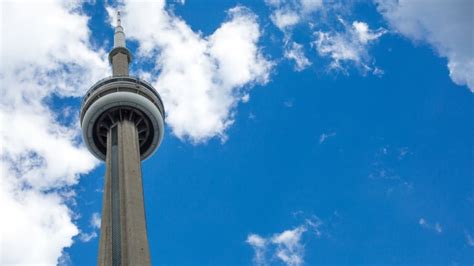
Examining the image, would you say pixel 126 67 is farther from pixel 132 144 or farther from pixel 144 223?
pixel 144 223

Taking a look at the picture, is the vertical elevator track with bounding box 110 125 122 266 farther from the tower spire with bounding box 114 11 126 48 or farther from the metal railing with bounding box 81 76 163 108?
the tower spire with bounding box 114 11 126 48

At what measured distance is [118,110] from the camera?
6388 centimetres

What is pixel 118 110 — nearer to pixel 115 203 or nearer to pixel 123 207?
pixel 115 203

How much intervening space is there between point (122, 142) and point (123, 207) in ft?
28.3

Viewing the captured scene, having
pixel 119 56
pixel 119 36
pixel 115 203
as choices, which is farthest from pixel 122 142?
pixel 119 36

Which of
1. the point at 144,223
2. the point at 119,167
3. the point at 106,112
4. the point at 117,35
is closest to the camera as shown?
the point at 144,223

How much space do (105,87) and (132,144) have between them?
25.5 ft

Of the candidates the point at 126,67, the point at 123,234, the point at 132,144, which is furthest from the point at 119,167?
the point at 126,67

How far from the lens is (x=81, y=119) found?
6619 cm

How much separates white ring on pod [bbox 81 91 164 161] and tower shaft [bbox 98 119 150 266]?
243cm

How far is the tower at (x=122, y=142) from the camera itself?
1984 inches

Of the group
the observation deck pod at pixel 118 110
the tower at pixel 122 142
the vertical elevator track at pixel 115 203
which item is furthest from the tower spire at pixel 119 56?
the vertical elevator track at pixel 115 203

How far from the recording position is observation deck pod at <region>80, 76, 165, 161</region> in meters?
63.7

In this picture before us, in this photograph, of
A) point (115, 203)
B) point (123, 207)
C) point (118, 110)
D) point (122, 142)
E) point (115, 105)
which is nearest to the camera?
point (123, 207)
